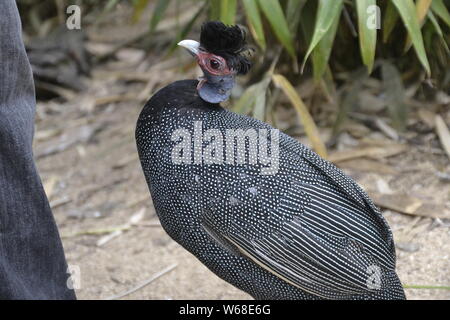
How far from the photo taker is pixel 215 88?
7.10 feet

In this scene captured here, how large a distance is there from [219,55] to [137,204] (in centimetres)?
143

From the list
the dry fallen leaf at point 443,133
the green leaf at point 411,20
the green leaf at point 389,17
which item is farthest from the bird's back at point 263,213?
the dry fallen leaf at point 443,133

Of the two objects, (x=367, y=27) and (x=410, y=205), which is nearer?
(x=367, y=27)

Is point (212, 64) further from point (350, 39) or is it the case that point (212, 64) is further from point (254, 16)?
point (350, 39)

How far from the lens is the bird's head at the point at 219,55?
2.04 meters

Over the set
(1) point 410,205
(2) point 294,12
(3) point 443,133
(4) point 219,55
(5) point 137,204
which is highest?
(4) point 219,55

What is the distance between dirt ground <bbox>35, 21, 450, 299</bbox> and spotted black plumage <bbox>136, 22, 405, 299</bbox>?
1.79 feet

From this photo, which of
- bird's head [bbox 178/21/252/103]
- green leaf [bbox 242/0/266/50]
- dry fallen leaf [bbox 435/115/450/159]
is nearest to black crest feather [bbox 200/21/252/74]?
bird's head [bbox 178/21/252/103]

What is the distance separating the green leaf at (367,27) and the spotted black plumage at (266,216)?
704 mm

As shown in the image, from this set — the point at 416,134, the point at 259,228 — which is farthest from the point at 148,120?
the point at 416,134

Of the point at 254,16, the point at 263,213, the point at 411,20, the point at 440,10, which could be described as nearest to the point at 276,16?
the point at 254,16

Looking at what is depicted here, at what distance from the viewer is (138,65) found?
493 cm

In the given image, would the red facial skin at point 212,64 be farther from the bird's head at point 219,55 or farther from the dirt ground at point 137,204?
the dirt ground at point 137,204

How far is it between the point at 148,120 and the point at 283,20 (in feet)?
3.39
